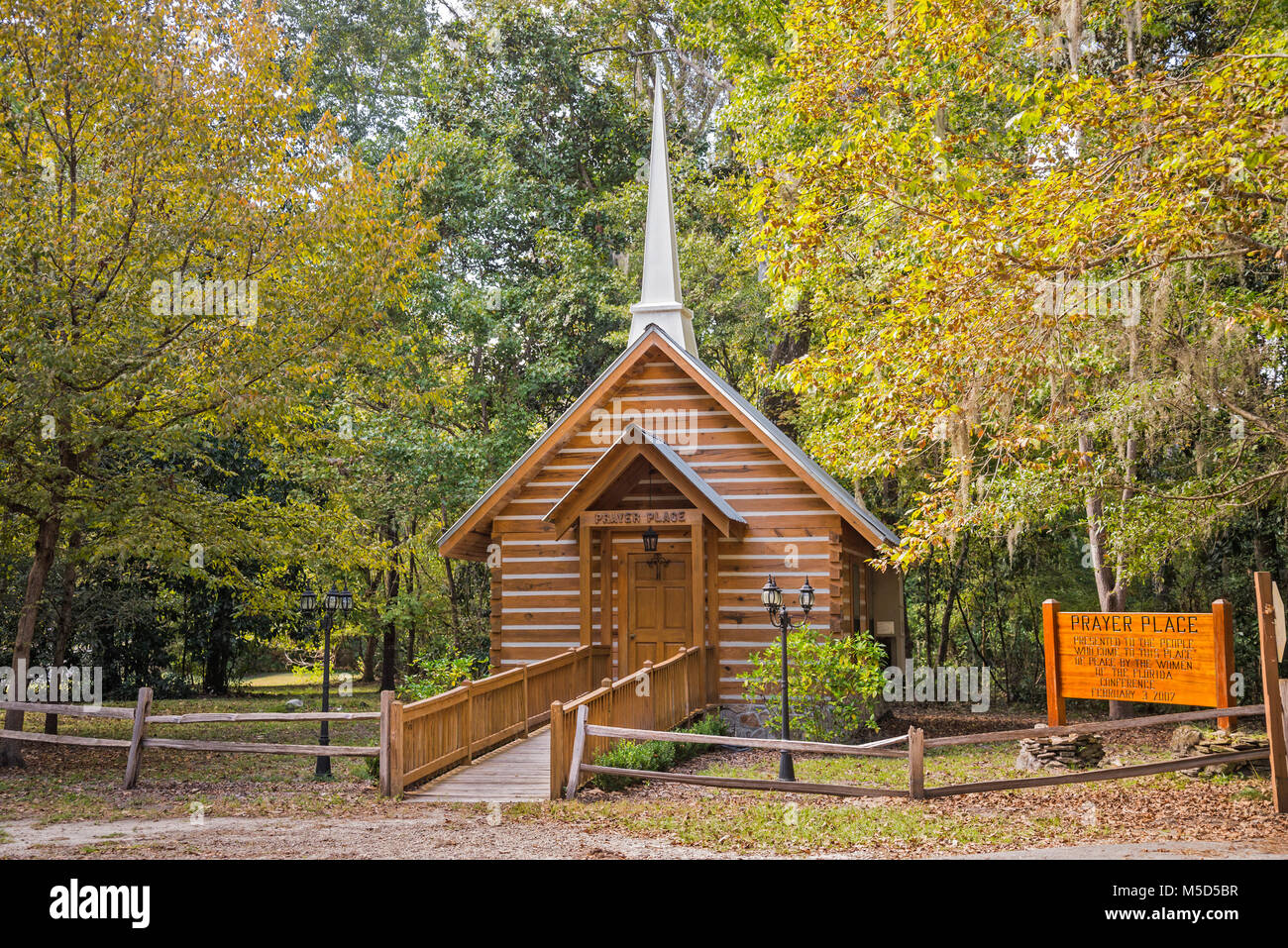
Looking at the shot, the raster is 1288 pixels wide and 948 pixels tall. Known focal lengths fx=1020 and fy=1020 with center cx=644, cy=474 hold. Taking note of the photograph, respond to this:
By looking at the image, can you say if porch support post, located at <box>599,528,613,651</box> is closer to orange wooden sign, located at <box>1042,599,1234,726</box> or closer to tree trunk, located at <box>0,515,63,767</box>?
orange wooden sign, located at <box>1042,599,1234,726</box>

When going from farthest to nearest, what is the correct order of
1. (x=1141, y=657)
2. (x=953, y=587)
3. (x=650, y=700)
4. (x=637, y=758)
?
(x=953, y=587)
(x=650, y=700)
(x=637, y=758)
(x=1141, y=657)

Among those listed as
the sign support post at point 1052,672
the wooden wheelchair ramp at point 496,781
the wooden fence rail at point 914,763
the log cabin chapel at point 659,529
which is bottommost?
the wooden wheelchair ramp at point 496,781

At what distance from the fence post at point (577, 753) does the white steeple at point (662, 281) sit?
10.2 meters

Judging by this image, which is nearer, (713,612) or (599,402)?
(713,612)

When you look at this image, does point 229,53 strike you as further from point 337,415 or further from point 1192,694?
point 1192,694

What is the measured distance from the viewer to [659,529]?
644 inches

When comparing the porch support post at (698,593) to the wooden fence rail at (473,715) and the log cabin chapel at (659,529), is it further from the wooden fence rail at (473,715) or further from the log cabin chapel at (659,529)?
the wooden fence rail at (473,715)

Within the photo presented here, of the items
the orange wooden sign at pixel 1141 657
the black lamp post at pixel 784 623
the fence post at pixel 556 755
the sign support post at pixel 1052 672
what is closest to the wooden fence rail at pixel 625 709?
the fence post at pixel 556 755

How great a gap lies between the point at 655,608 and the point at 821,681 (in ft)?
10.3

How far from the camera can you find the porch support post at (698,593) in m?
15.2

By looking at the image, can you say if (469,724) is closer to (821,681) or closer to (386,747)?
(386,747)

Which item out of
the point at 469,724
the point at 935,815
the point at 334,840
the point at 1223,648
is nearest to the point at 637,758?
the point at 469,724

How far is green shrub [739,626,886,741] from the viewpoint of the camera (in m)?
14.3

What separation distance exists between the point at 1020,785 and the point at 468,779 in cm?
575
